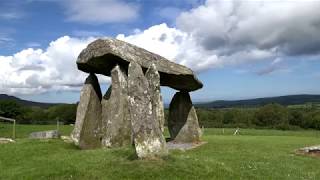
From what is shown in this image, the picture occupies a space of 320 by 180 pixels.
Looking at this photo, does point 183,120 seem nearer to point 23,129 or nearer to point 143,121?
point 143,121

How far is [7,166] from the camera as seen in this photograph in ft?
67.4

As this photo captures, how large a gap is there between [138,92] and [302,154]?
1321 centimetres

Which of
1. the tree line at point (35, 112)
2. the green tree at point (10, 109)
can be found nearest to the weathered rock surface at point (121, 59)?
the tree line at point (35, 112)

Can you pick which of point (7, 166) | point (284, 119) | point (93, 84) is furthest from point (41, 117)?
point (7, 166)

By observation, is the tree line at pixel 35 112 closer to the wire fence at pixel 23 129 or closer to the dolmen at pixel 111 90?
the wire fence at pixel 23 129

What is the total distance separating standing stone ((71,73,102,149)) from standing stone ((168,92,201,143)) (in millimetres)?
6742

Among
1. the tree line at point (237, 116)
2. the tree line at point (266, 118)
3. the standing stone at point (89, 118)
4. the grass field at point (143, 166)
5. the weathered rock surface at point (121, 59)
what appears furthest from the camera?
the tree line at point (237, 116)

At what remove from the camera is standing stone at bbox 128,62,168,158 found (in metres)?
17.7

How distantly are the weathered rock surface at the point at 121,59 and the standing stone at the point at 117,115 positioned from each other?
0.93 meters

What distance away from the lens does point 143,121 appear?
17891 mm

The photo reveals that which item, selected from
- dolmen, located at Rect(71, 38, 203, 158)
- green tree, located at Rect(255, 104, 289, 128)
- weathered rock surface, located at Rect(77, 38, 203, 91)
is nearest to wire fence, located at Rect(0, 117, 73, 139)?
dolmen, located at Rect(71, 38, 203, 158)

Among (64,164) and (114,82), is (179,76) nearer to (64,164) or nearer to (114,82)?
(114,82)

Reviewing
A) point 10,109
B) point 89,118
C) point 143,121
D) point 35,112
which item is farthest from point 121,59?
point 35,112

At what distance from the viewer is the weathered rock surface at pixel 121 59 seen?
25.5 metres
